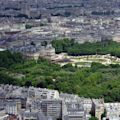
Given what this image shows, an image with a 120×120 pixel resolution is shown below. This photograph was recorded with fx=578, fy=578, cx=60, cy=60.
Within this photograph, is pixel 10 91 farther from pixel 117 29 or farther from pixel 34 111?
pixel 117 29

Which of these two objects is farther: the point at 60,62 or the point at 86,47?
the point at 86,47

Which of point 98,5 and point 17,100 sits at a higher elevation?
point 17,100

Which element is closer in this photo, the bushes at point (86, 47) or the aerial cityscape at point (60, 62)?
the aerial cityscape at point (60, 62)

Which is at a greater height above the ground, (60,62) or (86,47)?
(60,62)

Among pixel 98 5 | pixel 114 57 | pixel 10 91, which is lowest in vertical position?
pixel 98 5

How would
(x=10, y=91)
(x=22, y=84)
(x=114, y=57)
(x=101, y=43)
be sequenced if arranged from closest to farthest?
(x=10, y=91)
(x=22, y=84)
(x=114, y=57)
(x=101, y=43)

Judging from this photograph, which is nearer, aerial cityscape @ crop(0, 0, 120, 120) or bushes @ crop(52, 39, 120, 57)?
→ aerial cityscape @ crop(0, 0, 120, 120)

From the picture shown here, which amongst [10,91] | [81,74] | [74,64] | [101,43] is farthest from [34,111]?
[101,43]

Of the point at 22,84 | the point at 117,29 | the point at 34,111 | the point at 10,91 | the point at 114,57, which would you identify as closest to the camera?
the point at 34,111
